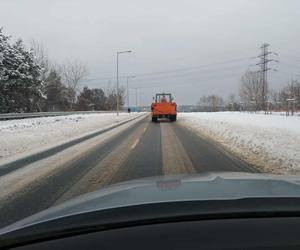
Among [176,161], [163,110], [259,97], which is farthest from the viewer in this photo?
[259,97]

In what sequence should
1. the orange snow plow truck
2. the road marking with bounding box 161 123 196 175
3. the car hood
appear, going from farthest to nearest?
the orange snow plow truck
the road marking with bounding box 161 123 196 175
the car hood

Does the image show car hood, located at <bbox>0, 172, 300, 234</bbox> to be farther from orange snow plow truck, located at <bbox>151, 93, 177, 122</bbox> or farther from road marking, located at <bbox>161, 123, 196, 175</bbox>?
orange snow plow truck, located at <bbox>151, 93, 177, 122</bbox>

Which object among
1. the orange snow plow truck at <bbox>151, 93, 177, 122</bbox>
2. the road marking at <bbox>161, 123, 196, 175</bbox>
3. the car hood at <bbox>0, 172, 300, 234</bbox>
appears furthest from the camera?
the orange snow plow truck at <bbox>151, 93, 177, 122</bbox>

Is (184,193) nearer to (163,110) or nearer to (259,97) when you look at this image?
(163,110)

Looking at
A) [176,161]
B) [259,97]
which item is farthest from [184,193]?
[259,97]

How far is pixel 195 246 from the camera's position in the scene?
85.4 inches

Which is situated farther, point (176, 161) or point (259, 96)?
point (259, 96)

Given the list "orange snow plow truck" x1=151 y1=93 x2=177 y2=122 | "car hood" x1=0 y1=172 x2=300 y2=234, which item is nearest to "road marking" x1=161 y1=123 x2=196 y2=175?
"car hood" x1=0 y1=172 x2=300 y2=234

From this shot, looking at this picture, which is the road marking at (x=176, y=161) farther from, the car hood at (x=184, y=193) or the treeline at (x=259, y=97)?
the treeline at (x=259, y=97)

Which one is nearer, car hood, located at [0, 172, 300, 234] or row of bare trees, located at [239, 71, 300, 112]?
car hood, located at [0, 172, 300, 234]

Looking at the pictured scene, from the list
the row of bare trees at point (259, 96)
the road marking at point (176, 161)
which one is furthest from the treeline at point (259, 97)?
the road marking at point (176, 161)

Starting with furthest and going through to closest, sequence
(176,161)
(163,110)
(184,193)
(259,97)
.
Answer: (259,97)
(163,110)
(176,161)
(184,193)

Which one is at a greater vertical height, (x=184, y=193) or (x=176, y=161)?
(x=184, y=193)

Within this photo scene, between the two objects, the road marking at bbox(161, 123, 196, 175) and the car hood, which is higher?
the car hood
